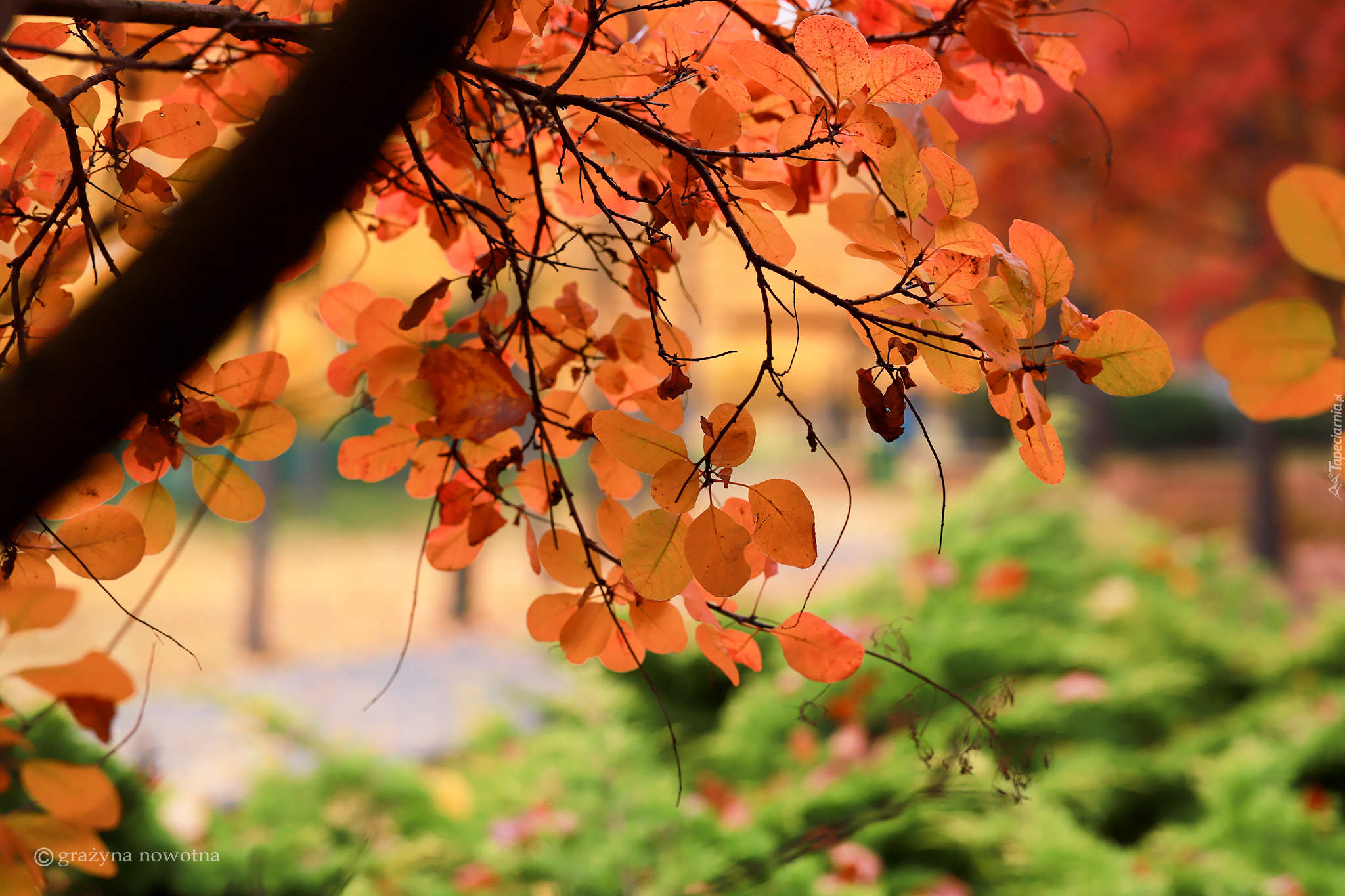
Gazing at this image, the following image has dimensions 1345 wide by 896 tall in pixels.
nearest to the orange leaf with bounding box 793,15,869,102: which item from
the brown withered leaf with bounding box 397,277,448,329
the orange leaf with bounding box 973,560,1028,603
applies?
the brown withered leaf with bounding box 397,277,448,329

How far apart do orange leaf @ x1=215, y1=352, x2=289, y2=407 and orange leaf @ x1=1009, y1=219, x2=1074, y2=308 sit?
584 millimetres

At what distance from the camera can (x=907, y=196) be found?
1.85 ft

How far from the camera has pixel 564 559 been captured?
0.73 m

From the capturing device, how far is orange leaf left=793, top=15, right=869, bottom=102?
573 millimetres

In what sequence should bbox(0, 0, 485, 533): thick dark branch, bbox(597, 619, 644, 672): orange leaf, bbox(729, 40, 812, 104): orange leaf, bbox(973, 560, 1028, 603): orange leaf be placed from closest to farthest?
bbox(0, 0, 485, 533): thick dark branch
bbox(729, 40, 812, 104): orange leaf
bbox(597, 619, 644, 672): orange leaf
bbox(973, 560, 1028, 603): orange leaf

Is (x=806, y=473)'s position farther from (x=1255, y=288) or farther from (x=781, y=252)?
(x=781, y=252)

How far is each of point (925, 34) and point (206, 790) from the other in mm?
4616

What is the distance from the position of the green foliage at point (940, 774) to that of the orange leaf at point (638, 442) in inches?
27.3

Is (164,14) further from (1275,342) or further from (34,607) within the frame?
(1275,342)

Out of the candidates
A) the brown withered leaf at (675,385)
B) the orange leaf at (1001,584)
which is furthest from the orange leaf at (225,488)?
the orange leaf at (1001,584)

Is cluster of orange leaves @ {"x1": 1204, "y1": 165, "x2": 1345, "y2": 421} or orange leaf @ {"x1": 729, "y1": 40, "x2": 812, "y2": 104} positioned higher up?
orange leaf @ {"x1": 729, "y1": 40, "x2": 812, "y2": 104}

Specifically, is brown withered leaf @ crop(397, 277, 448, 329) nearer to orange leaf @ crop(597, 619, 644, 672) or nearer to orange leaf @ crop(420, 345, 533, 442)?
orange leaf @ crop(420, 345, 533, 442)

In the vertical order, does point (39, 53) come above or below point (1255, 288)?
below

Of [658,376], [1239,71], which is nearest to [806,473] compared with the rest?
[1239,71]
